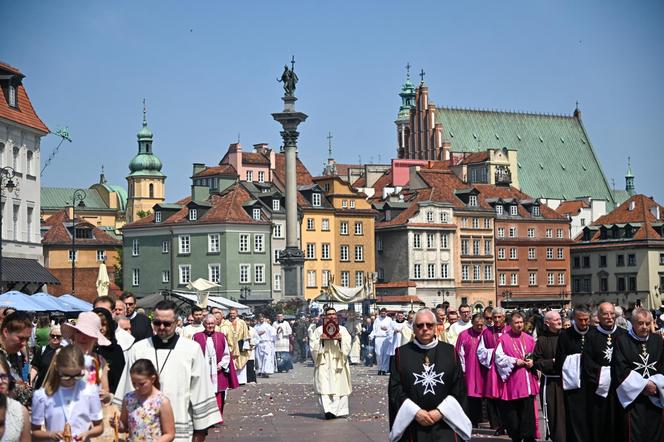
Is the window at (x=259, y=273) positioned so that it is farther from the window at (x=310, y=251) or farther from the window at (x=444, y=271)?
the window at (x=444, y=271)

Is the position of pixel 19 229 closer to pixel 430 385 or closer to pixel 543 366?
pixel 543 366

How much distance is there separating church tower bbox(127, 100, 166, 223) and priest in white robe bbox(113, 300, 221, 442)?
152m

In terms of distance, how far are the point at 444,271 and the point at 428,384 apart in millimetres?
92584

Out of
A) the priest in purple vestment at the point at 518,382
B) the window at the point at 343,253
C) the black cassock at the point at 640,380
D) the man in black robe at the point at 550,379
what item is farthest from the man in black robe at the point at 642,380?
the window at the point at 343,253

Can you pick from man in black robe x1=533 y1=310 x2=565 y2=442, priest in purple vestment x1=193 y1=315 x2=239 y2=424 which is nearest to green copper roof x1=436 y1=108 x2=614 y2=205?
priest in purple vestment x1=193 y1=315 x2=239 y2=424

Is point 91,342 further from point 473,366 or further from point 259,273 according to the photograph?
point 259,273

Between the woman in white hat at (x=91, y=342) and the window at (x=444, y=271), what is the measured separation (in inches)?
3630

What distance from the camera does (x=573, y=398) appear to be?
14.0 meters

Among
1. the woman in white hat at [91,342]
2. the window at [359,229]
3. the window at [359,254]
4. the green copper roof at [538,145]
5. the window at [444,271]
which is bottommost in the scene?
the woman in white hat at [91,342]

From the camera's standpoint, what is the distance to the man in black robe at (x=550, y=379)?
1539 centimetres

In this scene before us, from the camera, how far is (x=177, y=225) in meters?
93.8

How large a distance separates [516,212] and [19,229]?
207 ft

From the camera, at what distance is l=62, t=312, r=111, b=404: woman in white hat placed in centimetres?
982

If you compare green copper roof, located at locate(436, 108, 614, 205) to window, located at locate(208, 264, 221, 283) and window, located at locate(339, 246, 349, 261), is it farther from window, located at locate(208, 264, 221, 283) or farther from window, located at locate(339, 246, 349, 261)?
window, located at locate(208, 264, 221, 283)
